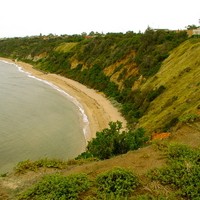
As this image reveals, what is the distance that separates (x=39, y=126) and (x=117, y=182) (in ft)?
53.0

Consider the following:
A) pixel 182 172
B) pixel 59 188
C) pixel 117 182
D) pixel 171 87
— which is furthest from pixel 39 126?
pixel 182 172

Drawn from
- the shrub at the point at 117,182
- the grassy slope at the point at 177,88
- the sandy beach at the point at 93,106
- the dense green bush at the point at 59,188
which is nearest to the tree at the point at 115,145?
the grassy slope at the point at 177,88

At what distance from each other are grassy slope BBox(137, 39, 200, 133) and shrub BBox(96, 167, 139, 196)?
6.48 metres

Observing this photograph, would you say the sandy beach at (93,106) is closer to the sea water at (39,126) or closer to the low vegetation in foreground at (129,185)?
the sea water at (39,126)

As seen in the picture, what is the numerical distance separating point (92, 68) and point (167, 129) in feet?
98.7

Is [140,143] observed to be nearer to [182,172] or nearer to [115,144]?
[115,144]

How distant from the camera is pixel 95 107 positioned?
25.8 metres

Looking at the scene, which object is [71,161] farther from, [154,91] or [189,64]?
[189,64]

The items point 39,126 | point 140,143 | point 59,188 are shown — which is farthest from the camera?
point 39,126

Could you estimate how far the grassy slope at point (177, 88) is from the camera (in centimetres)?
1413

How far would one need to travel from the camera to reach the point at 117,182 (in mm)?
6137

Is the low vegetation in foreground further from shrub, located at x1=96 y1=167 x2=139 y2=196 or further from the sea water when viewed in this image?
the sea water

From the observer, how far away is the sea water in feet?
53.1

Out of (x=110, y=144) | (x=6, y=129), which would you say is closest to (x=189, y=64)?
(x=110, y=144)
